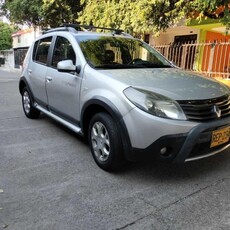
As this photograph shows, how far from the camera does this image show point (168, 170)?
3.81 meters

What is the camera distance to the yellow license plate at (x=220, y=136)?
3.37 metres

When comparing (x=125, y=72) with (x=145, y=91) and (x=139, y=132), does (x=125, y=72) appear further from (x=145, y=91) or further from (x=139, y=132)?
(x=139, y=132)

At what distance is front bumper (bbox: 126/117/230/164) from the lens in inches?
124

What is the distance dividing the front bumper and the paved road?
0.39 meters

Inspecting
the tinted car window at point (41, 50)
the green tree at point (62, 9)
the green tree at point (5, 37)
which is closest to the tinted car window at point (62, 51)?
the tinted car window at point (41, 50)

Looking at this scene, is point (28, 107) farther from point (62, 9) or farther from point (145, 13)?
point (62, 9)

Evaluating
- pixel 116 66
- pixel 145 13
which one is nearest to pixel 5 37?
pixel 145 13

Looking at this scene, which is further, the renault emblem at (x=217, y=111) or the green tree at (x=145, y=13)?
the green tree at (x=145, y=13)

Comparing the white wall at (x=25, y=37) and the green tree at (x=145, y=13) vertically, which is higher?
the green tree at (x=145, y=13)

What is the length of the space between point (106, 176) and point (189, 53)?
7.55 meters

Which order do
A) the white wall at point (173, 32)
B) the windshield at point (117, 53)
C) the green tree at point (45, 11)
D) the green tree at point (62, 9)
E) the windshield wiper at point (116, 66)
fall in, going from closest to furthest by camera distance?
the windshield wiper at point (116, 66) → the windshield at point (117, 53) → the green tree at point (62, 9) → the green tree at point (45, 11) → the white wall at point (173, 32)

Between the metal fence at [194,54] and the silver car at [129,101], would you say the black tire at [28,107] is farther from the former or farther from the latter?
the metal fence at [194,54]

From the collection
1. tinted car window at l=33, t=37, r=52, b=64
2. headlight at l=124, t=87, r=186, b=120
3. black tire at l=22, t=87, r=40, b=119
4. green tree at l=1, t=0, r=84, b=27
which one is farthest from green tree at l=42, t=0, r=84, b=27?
headlight at l=124, t=87, r=186, b=120

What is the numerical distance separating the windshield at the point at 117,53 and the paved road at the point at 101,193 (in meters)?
1.37
